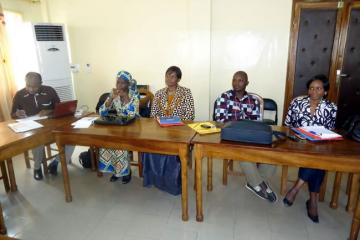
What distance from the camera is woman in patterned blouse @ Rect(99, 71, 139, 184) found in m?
2.74

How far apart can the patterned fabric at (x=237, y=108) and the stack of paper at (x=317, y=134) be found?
26.1 inches

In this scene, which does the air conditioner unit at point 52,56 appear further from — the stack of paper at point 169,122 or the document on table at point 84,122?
the stack of paper at point 169,122

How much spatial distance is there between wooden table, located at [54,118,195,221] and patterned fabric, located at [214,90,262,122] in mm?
649

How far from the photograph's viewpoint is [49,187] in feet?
9.00

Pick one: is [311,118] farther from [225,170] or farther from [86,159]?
[86,159]

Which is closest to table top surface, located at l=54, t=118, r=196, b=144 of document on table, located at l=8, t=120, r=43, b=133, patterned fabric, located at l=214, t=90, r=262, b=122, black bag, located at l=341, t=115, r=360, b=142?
document on table, located at l=8, t=120, r=43, b=133

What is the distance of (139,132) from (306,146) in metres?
1.27

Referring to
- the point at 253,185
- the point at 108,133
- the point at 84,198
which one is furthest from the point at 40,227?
the point at 253,185

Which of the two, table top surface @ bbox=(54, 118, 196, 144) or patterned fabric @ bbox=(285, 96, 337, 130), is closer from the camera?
table top surface @ bbox=(54, 118, 196, 144)

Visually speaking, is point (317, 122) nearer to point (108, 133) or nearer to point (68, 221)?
point (108, 133)

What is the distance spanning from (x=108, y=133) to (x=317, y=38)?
3118mm

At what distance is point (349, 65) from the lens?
3631mm

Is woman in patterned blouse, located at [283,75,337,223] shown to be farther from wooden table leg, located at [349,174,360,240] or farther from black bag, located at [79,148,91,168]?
black bag, located at [79,148,91,168]

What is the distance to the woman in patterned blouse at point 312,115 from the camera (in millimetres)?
2230
